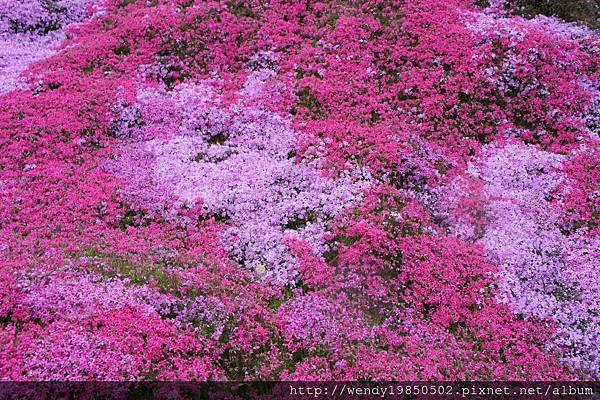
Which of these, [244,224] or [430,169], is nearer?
[244,224]

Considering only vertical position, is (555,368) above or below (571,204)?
below

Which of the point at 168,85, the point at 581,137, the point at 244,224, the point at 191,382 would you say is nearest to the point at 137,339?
the point at 191,382

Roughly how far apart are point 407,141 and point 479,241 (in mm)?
4709

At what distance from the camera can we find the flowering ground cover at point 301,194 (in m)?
12.8

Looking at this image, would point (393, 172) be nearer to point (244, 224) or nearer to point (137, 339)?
point (244, 224)

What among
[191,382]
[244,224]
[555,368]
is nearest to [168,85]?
[244,224]

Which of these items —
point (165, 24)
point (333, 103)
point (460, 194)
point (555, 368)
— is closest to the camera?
point (555, 368)

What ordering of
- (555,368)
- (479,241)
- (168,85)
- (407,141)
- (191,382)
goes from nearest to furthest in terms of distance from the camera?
(191,382) < (555,368) < (479,241) < (407,141) < (168,85)

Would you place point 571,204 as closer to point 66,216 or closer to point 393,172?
point 393,172

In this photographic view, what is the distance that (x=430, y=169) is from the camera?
18141 millimetres

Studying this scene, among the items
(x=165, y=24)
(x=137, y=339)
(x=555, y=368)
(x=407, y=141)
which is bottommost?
(x=555, y=368)

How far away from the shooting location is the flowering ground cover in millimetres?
12797

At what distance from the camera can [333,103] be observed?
2055 centimetres

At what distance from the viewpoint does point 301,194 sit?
17156 mm
